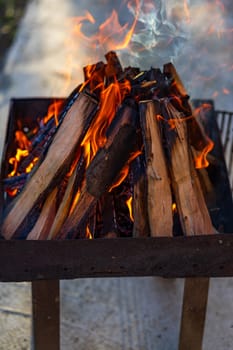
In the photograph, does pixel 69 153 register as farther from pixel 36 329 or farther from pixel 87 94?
pixel 36 329

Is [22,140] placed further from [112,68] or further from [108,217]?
[108,217]

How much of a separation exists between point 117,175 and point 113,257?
41 centimetres

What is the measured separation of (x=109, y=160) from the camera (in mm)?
2355

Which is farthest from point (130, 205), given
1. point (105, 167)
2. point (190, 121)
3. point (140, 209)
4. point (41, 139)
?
point (41, 139)

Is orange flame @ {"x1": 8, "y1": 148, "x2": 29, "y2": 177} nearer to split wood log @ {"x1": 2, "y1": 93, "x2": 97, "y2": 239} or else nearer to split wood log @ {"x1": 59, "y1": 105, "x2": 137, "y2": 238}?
split wood log @ {"x1": 2, "y1": 93, "x2": 97, "y2": 239}

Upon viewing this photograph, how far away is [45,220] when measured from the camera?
2389 mm

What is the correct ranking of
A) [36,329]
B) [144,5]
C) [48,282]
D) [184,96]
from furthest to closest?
[144,5], [184,96], [36,329], [48,282]

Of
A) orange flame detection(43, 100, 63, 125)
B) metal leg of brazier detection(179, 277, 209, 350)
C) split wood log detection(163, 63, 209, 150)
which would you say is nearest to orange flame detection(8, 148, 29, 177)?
orange flame detection(43, 100, 63, 125)

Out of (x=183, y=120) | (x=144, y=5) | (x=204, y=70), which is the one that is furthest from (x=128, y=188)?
(x=204, y=70)

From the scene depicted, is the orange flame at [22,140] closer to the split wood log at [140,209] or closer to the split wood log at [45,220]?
the split wood log at [45,220]

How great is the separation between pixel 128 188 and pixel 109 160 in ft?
0.64

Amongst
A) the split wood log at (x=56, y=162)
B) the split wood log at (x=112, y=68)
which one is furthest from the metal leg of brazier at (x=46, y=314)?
the split wood log at (x=112, y=68)

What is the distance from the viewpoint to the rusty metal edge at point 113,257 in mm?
2111

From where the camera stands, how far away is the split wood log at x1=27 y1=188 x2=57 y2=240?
7.77 ft
